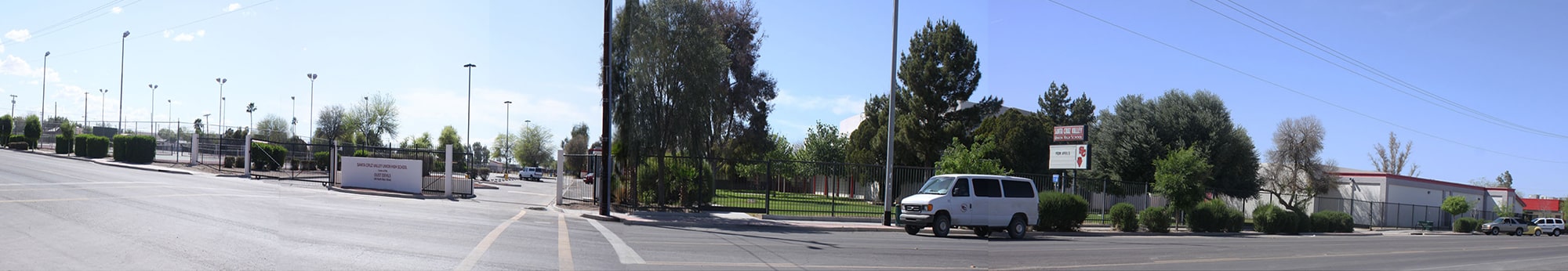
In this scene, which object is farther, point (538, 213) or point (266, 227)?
point (538, 213)

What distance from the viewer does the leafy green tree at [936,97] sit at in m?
50.7

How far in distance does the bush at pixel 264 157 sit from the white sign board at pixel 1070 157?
36070 mm

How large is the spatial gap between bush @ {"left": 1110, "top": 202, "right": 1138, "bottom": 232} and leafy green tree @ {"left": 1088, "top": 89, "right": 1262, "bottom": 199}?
1913 cm

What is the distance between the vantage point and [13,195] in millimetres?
18406

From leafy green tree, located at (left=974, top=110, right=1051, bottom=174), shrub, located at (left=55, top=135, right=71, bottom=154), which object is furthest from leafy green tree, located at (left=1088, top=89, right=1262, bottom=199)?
shrub, located at (left=55, top=135, right=71, bottom=154)

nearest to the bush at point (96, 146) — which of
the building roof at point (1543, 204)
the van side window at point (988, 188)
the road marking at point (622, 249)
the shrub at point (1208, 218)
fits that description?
the road marking at point (622, 249)

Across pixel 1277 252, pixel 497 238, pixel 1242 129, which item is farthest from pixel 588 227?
pixel 1242 129

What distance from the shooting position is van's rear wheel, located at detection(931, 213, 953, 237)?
19297 mm

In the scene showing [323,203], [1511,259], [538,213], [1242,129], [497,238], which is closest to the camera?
[497,238]

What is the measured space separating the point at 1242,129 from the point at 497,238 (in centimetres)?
4807

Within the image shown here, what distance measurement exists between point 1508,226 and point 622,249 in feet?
186

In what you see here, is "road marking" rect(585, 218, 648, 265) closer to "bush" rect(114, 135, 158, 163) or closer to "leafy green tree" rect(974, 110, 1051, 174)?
"leafy green tree" rect(974, 110, 1051, 174)

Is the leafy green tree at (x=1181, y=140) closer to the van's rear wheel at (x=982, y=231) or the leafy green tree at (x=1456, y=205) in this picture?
the leafy green tree at (x=1456, y=205)

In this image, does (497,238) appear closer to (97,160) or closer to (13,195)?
(13,195)
